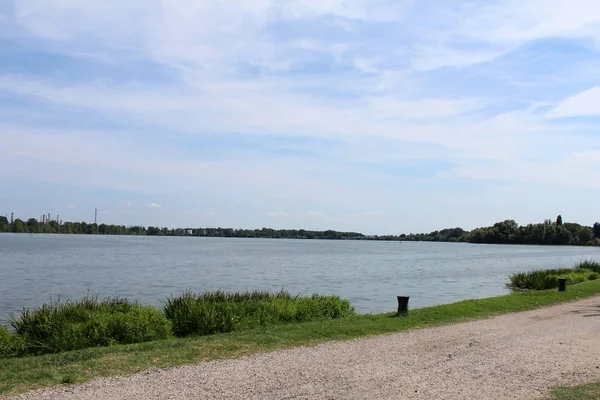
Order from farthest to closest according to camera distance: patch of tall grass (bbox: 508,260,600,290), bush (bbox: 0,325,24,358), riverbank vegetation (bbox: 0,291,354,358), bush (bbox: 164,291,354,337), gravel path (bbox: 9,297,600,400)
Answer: patch of tall grass (bbox: 508,260,600,290) < bush (bbox: 164,291,354,337) < riverbank vegetation (bbox: 0,291,354,358) < bush (bbox: 0,325,24,358) < gravel path (bbox: 9,297,600,400)

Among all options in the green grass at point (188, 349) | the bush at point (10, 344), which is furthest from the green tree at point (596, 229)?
the bush at point (10, 344)

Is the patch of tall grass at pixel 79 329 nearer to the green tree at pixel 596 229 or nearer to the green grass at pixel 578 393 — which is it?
the green grass at pixel 578 393

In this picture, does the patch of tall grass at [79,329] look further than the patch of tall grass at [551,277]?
No

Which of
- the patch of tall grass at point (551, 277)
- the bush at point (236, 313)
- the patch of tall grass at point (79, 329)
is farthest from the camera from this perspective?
the patch of tall grass at point (551, 277)

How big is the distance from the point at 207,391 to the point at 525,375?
489 cm

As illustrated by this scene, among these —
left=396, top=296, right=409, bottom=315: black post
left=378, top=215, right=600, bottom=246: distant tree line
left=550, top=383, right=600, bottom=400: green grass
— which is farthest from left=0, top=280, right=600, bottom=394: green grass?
left=378, top=215, right=600, bottom=246: distant tree line

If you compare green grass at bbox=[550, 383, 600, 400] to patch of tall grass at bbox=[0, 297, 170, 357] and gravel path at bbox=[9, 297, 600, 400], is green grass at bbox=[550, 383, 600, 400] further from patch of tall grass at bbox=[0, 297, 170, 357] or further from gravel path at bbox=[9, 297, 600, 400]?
patch of tall grass at bbox=[0, 297, 170, 357]

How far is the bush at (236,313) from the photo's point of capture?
1389 cm

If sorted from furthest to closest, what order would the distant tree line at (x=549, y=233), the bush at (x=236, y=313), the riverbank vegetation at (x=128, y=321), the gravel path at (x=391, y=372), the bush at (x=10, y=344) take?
the distant tree line at (x=549, y=233)
the bush at (x=236, y=313)
the riverbank vegetation at (x=128, y=321)
the bush at (x=10, y=344)
the gravel path at (x=391, y=372)

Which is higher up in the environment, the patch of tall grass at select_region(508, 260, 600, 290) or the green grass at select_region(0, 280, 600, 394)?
the green grass at select_region(0, 280, 600, 394)

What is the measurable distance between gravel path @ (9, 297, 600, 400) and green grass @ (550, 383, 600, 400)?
0.20m

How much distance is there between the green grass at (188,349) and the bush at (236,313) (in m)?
1.56

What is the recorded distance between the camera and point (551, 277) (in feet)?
96.7

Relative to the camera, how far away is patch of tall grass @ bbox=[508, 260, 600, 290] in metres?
29.2
